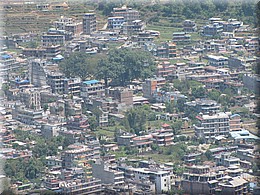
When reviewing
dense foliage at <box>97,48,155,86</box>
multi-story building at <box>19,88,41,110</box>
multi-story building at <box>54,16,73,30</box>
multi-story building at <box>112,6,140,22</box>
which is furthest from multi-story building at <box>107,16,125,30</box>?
multi-story building at <box>19,88,41,110</box>

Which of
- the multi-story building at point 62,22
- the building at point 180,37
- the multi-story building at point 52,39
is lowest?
the multi-story building at point 52,39

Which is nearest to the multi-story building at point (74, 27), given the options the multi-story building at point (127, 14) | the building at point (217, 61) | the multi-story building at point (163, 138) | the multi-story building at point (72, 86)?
the multi-story building at point (127, 14)

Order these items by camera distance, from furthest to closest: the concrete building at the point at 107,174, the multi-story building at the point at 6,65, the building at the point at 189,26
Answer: the building at the point at 189,26, the multi-story building at the point at 6,65, the concrete building at the point at 107,174

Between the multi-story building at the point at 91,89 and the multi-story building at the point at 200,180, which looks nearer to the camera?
the multi-story building at the point at 200,180

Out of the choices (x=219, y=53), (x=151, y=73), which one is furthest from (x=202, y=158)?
(x=219, y=53)

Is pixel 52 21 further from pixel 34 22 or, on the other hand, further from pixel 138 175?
pixel 138 175

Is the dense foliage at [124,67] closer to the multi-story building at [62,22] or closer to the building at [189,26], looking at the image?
the building at [189,26]
